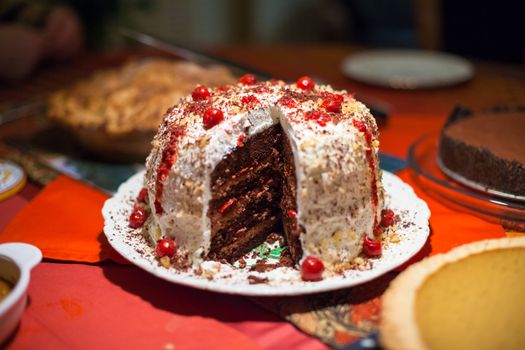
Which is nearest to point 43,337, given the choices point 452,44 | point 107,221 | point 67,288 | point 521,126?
point 67,288

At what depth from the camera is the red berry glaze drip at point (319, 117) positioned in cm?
166

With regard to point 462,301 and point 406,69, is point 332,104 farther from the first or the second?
point 406,69

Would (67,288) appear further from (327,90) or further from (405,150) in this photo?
(405,150)

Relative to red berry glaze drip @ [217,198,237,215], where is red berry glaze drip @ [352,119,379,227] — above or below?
above

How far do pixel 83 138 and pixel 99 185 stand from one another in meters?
0.43

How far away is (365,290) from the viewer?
159 cm

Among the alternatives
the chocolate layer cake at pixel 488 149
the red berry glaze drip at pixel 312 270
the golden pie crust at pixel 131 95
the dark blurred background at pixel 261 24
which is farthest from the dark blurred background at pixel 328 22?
the red berry glaze drip at pixel 312 270

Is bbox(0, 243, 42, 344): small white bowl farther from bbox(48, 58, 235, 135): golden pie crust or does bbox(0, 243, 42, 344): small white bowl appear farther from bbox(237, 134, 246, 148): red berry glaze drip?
bbox(48, 58, 235, 135): golden pie crust

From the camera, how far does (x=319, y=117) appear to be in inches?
66.0

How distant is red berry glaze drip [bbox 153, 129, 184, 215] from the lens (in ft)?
5.45

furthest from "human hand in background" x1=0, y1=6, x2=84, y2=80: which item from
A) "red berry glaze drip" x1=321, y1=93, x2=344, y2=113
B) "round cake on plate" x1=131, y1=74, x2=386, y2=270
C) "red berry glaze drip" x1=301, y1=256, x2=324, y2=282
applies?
"red berry glaze drip" x1=301, y1=256, x2=324, y2=282

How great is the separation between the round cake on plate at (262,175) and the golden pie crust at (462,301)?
0.85 feet

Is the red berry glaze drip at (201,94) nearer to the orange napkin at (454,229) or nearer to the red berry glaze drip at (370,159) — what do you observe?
the red berry glaze drip at (370,159)

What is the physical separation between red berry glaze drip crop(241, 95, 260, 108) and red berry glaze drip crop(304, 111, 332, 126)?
17 centimetres
